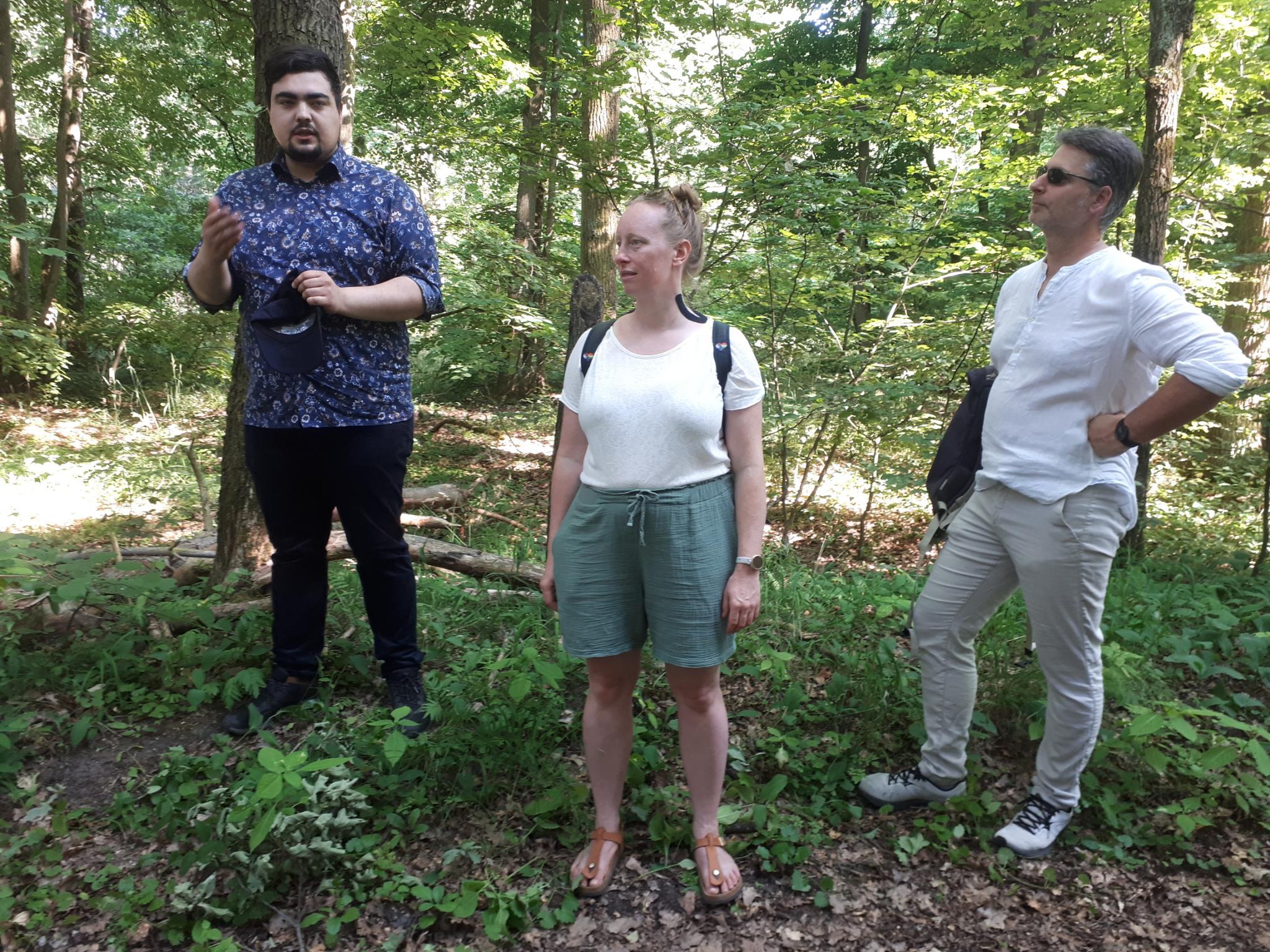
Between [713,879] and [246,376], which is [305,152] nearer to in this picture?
[246,376]

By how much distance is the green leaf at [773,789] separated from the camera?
8.37ft

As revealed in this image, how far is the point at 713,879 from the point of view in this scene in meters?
2.21

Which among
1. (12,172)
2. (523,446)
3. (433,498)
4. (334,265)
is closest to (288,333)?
(334,265)

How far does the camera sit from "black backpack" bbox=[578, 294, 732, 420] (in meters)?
2.04

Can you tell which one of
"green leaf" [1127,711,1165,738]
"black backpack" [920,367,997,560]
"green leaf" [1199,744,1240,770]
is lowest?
"green leaf" [1199,744,1240,770]

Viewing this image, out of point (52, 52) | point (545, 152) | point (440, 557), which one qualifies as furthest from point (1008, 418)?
point (52, 52)

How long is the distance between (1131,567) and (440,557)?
4.13m

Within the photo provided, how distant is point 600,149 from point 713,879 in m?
6.09

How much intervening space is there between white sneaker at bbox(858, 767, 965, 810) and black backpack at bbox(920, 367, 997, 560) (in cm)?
87

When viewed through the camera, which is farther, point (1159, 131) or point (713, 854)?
point (1159, 131)

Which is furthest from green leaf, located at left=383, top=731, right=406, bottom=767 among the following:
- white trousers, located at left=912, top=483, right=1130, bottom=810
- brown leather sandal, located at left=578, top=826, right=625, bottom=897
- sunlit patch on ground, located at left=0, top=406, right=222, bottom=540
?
sunlit patch on ground, located at left=0, top=406, right=222, bottom=540

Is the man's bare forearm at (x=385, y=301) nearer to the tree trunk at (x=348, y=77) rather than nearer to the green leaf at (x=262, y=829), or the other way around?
the green leaf at (x=262, y=829)

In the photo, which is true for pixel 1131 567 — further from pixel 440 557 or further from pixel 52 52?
pixel 52 52

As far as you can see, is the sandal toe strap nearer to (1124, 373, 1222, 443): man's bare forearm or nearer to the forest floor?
the forest floor
